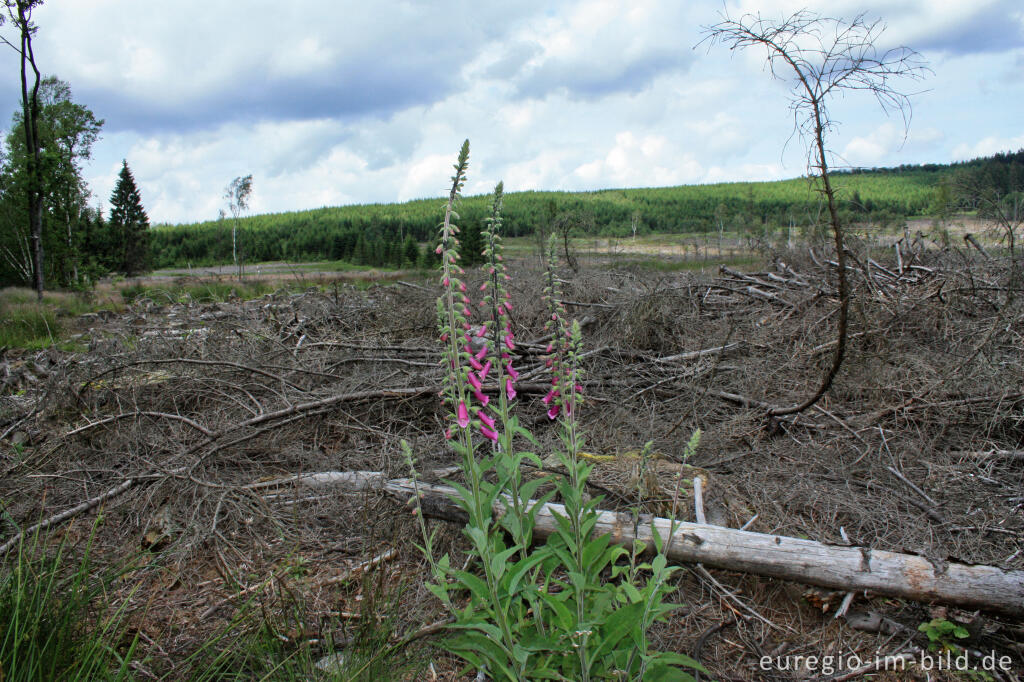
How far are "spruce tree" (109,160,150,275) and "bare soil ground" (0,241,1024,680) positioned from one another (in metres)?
51.4

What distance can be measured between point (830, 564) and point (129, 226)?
63.5m

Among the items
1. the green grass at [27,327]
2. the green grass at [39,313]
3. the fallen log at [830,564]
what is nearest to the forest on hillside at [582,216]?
the fallen log at [830,564]

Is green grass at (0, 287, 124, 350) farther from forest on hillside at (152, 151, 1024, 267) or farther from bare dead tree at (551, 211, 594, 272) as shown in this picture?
bare dead tree at (551, 211, 594, 272)

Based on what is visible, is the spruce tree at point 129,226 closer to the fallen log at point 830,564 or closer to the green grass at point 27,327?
the green grass at point 27,327

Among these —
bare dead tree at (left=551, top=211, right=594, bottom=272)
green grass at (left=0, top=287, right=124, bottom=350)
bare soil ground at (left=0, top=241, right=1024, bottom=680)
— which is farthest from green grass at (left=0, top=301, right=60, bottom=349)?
bare dead tree at (left=551, top=211, right=594, bottom=272)

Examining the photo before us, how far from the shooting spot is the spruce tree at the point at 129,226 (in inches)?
1964

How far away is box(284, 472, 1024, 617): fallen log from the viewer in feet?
9.05

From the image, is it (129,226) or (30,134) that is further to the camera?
(129,226)

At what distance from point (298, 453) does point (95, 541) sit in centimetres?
156

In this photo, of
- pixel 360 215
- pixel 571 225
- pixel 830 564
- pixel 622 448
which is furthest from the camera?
pixel 360 215

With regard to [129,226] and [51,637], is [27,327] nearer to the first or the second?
[51,637]

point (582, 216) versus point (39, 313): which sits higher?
point (582, 216)

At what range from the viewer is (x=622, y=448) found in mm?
4707

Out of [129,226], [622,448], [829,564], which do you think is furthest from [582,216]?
[129,226]
